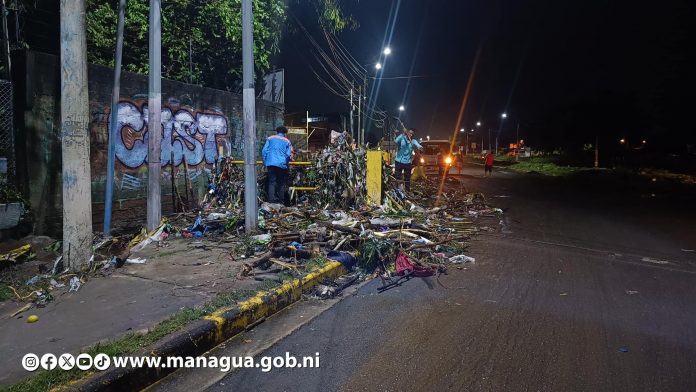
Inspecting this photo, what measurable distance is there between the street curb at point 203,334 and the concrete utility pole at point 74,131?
7.95 ft

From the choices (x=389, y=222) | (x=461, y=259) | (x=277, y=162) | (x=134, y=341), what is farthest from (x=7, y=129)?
(x=461, y=259)

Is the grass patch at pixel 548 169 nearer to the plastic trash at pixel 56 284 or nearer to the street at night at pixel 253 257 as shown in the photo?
the street at night at pixel 253 257

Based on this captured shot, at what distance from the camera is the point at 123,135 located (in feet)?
26.1

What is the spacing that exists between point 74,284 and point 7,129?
3.02m

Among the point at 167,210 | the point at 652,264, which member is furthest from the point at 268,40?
the point at 652,264

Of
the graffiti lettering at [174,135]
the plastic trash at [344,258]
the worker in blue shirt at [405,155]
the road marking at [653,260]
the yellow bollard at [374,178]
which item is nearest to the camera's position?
the plastic trash at [344,258]

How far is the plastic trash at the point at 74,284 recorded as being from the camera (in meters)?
4.93

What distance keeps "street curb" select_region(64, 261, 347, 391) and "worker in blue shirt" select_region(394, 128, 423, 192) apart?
6885 millimetres

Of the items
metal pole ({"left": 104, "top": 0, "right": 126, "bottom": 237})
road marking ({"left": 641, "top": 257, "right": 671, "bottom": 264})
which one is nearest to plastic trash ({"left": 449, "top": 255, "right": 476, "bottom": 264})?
road marking ({"left": 641, "top": 257, "right": 671, "bottom": 264})

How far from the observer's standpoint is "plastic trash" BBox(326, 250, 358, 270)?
6163 millimetres

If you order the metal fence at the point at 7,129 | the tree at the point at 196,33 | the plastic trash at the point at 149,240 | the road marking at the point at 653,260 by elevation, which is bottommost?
the road marking at the point at 653,260

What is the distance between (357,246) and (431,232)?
158 centimetres

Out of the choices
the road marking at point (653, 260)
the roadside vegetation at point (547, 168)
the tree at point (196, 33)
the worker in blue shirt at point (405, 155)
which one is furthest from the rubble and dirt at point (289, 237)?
the roadside vegetation at point (547, 168)

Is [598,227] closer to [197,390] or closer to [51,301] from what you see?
[197,390]
